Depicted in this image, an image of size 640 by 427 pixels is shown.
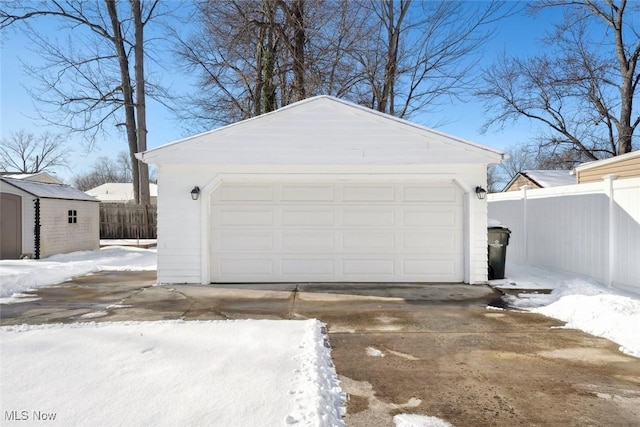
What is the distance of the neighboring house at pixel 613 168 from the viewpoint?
31.1 ft

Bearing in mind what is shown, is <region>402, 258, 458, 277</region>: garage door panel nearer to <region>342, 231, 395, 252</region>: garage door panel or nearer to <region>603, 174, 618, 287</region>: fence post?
<region>342, 231, 395, 252</region>: garage door panel

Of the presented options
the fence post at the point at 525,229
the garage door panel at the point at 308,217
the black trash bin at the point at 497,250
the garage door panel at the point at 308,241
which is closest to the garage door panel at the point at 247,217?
the garage door panel at the point at 308,217

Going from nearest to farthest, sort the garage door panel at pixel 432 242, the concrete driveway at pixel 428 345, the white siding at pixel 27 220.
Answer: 1. the concrete driveway at pixel 428 345
2. the garage door panel at pixel 432 242
3. the white siding at pixel 27 220

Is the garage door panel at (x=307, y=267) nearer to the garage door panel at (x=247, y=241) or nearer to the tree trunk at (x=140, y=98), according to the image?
the garage door panel at (x=247, y=241)

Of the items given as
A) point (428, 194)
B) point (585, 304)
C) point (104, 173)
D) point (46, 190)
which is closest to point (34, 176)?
point (46, 190)

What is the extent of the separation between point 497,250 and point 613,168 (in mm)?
5454

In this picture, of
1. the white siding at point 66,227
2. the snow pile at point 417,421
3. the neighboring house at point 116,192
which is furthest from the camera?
the neighboring house at point 116,192

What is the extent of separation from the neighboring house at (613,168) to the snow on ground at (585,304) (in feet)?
10.0

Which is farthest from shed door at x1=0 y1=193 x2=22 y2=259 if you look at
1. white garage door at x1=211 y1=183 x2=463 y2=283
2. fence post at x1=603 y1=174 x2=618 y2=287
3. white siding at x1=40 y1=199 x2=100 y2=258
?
fence post at x1=603 y1=174 x2=618 y2=287

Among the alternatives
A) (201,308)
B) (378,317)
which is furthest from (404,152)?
(201,308)

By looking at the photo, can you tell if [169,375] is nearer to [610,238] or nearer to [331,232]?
A: [331,232]

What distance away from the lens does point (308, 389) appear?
3.03 m

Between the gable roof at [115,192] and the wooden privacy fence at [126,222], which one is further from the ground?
the gable roof at [115,192]

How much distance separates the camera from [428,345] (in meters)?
4.30
